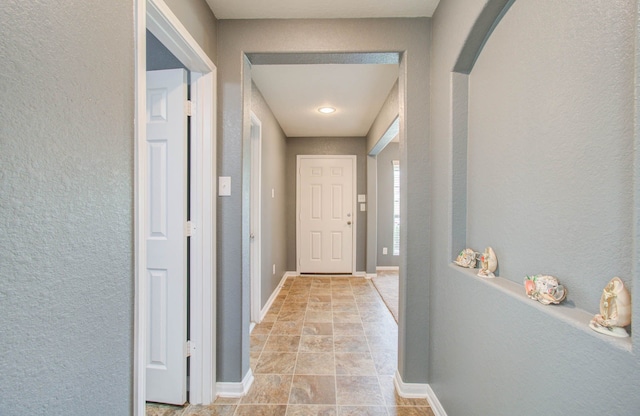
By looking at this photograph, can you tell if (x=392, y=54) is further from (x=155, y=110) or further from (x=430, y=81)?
(x=155, y=110)

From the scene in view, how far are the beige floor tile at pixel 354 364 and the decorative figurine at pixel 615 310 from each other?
1.52 meters

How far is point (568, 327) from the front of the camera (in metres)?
0.67

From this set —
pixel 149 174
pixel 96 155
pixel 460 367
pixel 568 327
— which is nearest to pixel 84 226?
pixel 96 155

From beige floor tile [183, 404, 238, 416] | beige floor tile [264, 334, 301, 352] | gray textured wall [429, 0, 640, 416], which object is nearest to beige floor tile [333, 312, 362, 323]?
beige floor tile [264, 334, 301, 352]

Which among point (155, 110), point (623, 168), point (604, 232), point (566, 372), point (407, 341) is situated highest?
point (155, 110)

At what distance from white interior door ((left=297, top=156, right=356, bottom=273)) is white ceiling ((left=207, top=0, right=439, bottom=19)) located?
293cm

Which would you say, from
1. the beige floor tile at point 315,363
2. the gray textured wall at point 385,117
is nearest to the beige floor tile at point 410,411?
the beige floor tile at point 315,363

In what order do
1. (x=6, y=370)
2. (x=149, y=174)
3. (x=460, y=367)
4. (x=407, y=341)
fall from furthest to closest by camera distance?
(x=407, y=341) → (x=149, y=174) → (x=460, y=367) → (x=6, y=370)

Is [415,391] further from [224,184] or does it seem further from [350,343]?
[224,184]

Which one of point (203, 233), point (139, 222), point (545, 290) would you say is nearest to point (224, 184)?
point (203, 233)

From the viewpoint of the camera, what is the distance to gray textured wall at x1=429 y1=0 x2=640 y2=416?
619 mm

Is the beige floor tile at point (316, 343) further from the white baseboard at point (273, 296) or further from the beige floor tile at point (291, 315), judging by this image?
the white baseboard at point (273, 296)

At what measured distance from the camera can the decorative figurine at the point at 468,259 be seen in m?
1.21

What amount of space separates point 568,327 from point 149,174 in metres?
1.87
